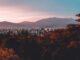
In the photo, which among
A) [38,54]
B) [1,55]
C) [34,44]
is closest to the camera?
[1,55]

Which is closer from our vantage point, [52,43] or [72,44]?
[72,44]

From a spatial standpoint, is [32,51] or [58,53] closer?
[58,53]

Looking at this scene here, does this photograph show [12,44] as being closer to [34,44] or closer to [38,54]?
[34,44]

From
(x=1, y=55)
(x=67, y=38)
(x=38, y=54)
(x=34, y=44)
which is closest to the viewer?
(x=1, y=55)

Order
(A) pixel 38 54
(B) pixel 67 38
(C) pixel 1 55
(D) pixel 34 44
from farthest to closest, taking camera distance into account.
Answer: (B) pixel 67 38 < (D) pixel 34 44 < (A) pixel 38 54 < (C) pixel 1 55

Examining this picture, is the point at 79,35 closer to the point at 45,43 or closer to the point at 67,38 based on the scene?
the point at 67,38

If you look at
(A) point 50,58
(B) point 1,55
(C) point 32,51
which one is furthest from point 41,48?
(B) point 1,55

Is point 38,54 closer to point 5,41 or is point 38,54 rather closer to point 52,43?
point 52,43

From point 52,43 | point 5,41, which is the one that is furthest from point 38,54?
point 5,41

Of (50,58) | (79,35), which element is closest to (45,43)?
(79,35)
